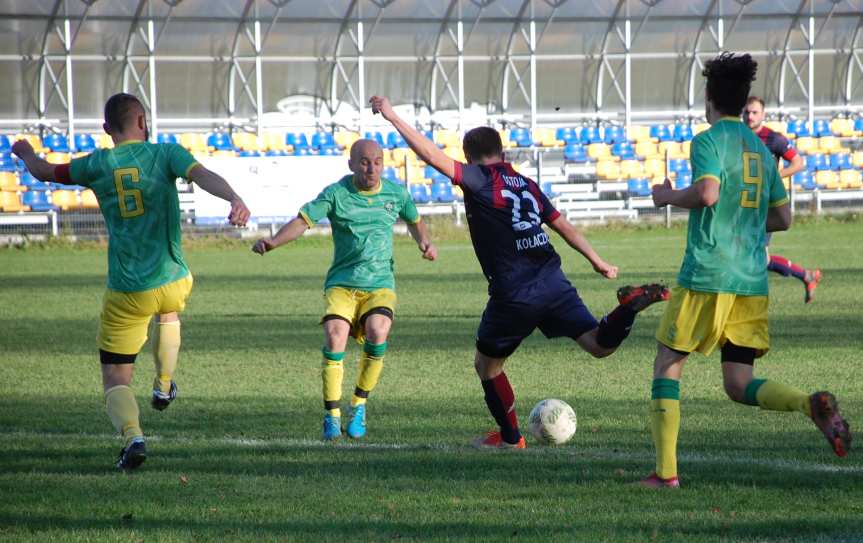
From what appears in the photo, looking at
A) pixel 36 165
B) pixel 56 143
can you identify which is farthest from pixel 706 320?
pixel 56 143

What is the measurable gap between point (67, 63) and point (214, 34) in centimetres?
396

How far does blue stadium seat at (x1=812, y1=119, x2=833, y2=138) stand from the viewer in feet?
118

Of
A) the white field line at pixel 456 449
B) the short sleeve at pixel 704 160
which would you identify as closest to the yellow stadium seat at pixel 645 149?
the white field line at pixel 456 449

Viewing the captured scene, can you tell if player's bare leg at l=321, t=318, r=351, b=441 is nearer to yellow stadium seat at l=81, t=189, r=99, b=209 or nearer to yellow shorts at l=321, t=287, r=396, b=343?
yellow shorts at l=321, t=287, r=396, b=343

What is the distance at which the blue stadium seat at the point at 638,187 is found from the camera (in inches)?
1254

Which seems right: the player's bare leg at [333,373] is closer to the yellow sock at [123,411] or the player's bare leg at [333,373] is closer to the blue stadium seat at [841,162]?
the yellow sock at [123,411]

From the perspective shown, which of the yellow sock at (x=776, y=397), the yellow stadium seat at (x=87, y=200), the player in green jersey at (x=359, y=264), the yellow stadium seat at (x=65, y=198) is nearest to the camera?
the yellow sock at (x=776, y=397)

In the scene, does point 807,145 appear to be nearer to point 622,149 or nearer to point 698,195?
point 622,149

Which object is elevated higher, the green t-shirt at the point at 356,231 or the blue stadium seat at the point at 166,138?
the blue stadium seat at the point at 166,138

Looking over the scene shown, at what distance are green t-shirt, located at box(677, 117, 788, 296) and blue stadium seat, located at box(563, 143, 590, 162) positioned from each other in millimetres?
28081

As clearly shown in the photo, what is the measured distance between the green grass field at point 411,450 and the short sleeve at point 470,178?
1340mm

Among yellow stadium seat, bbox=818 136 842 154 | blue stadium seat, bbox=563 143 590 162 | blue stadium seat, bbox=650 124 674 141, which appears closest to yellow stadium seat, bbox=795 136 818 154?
yellow stadium seat, bbox=818 136 842 154

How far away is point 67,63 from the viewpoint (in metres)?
32.1

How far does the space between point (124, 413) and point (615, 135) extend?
30.0 metres
